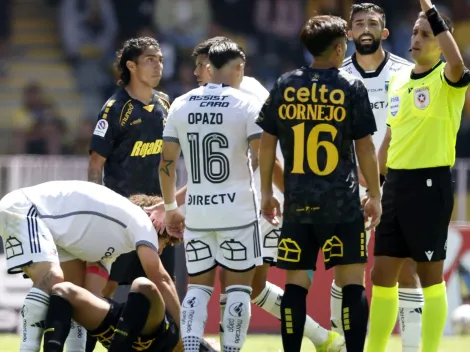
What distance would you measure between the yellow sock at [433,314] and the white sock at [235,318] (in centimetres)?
110

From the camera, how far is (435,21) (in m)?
6.47

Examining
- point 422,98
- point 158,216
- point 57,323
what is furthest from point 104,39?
A: point 57,323

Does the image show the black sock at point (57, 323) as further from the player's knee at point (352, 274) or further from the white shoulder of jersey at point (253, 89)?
the white shoulder of jersey at point (253, 89)

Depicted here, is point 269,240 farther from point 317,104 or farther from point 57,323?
point 57,323

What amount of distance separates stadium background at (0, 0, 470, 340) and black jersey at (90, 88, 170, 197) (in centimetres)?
1035

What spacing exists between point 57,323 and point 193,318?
3.33 ft

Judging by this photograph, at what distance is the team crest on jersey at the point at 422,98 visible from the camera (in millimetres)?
6875

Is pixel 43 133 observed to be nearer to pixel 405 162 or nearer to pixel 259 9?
pixel 259 9

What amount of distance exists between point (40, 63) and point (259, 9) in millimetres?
4005

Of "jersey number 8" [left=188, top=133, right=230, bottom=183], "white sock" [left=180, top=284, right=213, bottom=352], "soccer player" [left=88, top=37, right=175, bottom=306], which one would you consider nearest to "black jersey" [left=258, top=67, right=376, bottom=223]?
"jersey number 8" [left=188, top=133, right=230, bottom=183]

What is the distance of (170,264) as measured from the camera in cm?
789

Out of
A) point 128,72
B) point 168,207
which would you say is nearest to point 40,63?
point 128,72

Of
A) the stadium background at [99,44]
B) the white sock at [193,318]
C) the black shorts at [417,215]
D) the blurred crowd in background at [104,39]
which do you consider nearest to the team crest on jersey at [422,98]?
the black shorts at [417,215]

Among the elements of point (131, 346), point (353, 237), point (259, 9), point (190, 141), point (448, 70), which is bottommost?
point (131, 346)
